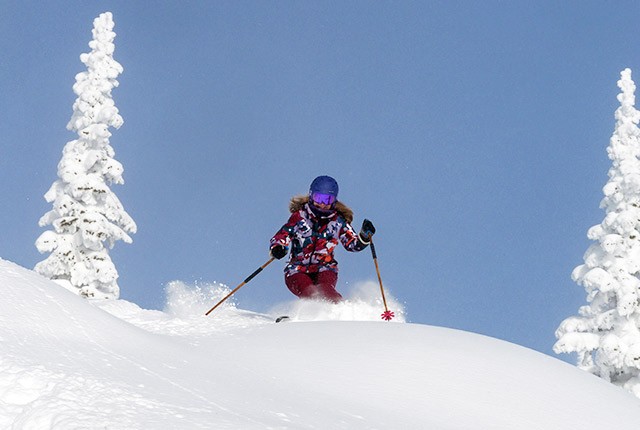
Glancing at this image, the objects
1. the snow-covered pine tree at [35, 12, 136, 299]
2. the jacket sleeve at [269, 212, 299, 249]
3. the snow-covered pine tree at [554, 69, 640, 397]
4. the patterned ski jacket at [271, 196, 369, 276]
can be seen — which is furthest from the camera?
the snow-covered pine tree at [35, 12, 136, 299]

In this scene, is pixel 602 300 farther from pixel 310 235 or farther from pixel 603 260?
pixel 310 235

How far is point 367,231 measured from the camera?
1129 centimetres

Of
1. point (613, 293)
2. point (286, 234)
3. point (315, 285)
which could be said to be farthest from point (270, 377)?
point (613, 293)

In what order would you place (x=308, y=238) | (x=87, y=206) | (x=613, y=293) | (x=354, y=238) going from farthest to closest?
(x=87, y=206) < (x=613, y=293) < (x=354, y=238) < (x=308, y=238)

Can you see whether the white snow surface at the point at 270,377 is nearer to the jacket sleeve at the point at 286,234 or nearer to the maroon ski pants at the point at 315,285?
the maroon ski pants at the point at 315,285

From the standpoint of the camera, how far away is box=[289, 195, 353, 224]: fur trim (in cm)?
1120

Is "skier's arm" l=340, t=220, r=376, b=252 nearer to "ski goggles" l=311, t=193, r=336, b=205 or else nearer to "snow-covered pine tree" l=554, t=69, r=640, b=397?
"ski goggles" l=311, t=193, r=336, b=205

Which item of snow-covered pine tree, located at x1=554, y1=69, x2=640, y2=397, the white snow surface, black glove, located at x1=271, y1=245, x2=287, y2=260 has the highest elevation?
snow-covered pine tree, located at x1=554, y1=69, x2=640, y2=397

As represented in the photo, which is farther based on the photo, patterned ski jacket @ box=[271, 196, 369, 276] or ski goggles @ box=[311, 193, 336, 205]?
patterned ski jacket @ box=[271, 196, 369, 276]

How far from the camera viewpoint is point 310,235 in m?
11.1

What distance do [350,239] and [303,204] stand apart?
0.96 meters

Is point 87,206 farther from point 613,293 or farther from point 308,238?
point 613,293

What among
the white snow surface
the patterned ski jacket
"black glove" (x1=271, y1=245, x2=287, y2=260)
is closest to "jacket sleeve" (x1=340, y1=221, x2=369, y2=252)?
the patterned ski jacket

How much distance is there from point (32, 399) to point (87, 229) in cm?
1473
